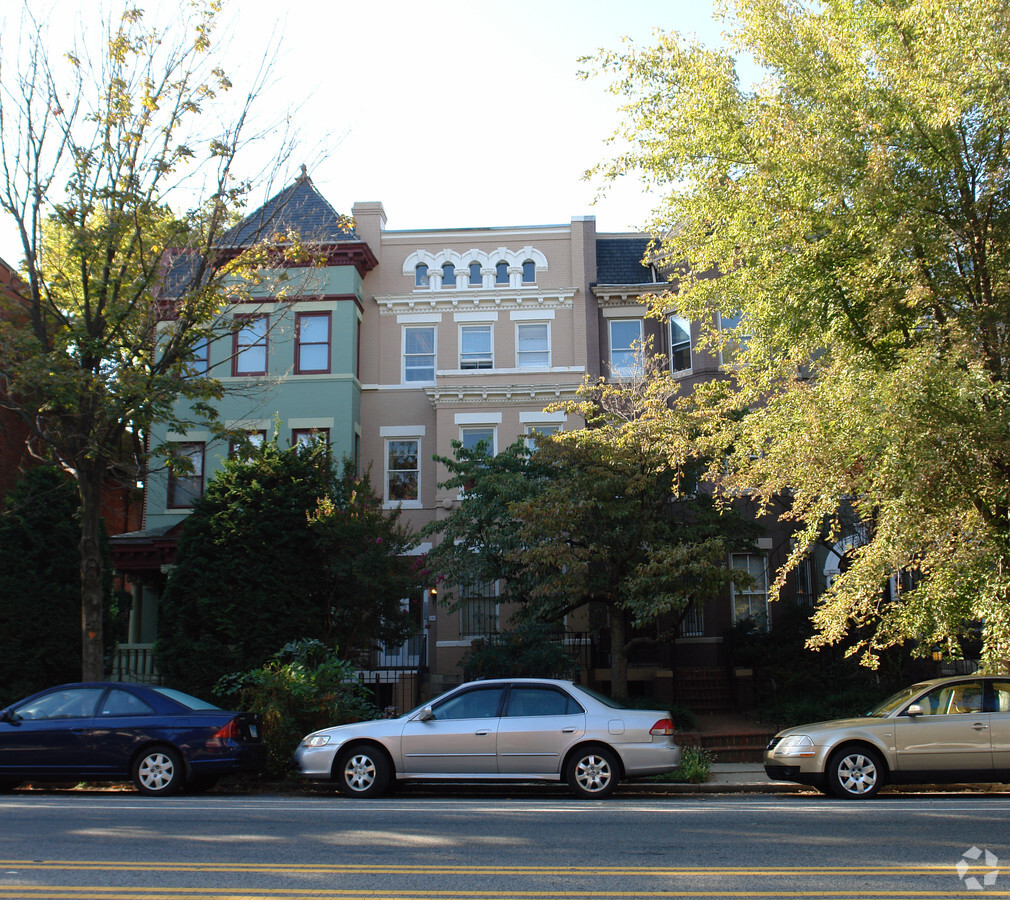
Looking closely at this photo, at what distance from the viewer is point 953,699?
36.4ft

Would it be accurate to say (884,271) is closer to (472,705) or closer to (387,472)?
(472,705)

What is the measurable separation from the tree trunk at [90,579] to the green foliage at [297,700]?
2216mm

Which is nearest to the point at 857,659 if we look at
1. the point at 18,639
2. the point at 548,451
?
the point at 548,451

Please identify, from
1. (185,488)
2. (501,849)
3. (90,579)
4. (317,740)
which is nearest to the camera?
(501,849)

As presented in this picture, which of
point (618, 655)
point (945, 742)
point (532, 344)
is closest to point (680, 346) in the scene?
point (532, 344)

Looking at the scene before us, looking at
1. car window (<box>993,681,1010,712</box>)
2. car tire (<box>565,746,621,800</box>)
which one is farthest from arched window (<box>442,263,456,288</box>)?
car window (<box>993,681,1010,712</box>)

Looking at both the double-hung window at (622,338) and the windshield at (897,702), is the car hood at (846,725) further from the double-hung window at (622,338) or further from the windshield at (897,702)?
the double-hung window at (622,338)

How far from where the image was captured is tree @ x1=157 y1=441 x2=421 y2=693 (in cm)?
1622

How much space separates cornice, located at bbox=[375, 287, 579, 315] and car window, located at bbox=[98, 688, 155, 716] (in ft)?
49.0

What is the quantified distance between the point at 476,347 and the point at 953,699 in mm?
16152

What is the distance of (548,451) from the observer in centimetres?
1703

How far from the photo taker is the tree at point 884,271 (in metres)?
11.2

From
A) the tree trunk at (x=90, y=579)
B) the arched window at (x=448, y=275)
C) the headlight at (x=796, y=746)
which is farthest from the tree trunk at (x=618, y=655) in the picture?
the arched window at (x=448, y=275)

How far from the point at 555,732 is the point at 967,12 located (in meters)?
10.4
